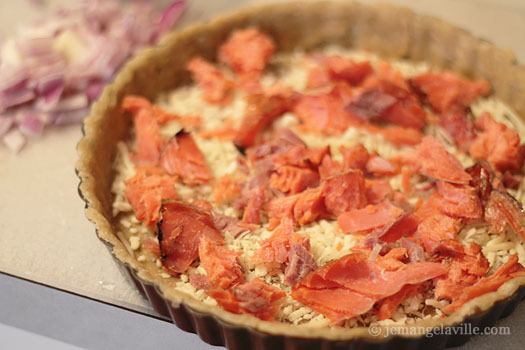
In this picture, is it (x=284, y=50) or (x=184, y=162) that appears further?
(x=284, y=50)

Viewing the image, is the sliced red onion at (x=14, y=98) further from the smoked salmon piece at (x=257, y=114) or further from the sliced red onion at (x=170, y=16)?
the smoked salmon piece at (x=257, y=114)

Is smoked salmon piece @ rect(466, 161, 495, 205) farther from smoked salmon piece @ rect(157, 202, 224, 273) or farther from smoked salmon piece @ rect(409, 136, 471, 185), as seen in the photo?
smoked salmon piece @ rect(157, 202, 224, 273)

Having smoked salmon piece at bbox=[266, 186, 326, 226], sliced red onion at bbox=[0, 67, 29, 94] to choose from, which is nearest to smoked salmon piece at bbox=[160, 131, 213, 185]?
smoked salmon piece at bbox=[266, 186, 326, 226]

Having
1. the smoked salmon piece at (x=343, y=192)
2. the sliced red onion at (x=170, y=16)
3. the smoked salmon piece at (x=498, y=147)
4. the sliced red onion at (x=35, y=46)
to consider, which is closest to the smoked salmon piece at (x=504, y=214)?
the smoked salmon piece at (x=498, y=147)

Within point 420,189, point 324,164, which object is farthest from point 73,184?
point 420,189

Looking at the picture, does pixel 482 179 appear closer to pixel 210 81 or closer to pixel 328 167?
pixel 328 167

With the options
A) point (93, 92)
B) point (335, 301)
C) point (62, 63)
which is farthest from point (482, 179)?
point (62, 63)
